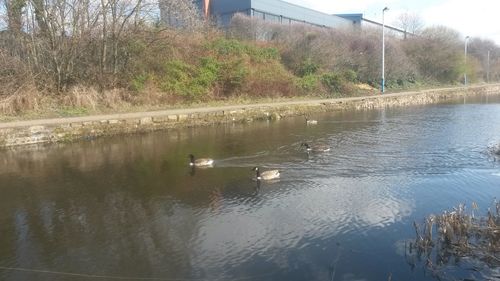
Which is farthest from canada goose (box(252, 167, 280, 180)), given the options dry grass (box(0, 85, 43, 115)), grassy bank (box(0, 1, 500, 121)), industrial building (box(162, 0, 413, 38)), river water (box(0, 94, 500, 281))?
industrial building (box(162, 0, 413, 38))

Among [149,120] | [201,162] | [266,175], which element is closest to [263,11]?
[149,120]

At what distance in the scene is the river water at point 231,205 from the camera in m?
8.18

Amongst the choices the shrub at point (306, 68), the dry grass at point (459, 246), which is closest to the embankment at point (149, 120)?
the shrub at point (306, 68)

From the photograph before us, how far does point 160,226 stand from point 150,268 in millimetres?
2057

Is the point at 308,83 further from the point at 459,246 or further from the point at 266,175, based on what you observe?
the point at 459,246

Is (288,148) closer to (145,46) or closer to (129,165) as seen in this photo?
(129,165)

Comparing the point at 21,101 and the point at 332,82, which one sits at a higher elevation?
the point at 332,82

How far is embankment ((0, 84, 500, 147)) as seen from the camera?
20.7 meters

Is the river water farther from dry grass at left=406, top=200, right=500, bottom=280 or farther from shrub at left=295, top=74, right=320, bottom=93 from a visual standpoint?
shrub at left=295, top=74, right=320, bottom=93

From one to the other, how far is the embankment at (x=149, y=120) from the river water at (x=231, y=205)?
4.25 ft

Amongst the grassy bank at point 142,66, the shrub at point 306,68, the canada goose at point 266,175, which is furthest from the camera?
the shrub at point 306,68

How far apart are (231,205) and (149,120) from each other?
45.6 feet

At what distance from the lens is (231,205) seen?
1145 centimetres

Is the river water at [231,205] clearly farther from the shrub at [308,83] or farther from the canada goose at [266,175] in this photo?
the shrub at [308,83]
